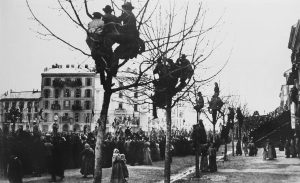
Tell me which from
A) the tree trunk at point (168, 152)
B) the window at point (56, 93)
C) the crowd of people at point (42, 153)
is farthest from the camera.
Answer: the window at point (56, 93)

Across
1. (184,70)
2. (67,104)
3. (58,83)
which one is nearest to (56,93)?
(58,83)

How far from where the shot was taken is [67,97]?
9106 centimetres

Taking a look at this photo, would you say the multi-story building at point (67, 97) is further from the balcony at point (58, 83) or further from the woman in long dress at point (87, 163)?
the woman in long dress at point (87, 163)

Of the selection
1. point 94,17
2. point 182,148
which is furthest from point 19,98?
point 94,17

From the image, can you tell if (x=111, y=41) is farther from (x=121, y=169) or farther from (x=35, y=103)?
(x=35, y=103)

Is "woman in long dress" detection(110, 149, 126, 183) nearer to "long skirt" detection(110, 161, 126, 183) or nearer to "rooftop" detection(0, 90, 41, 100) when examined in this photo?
"long skirt" detection(110, 161, 126, 183)

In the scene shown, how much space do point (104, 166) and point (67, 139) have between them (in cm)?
266

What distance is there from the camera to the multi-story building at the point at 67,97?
291ft

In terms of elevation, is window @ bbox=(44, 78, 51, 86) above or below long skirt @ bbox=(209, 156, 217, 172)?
above

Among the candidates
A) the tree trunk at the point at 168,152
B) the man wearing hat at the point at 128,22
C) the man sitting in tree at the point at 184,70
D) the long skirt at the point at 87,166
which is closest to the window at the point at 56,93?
the long skirt at the point at 87,166

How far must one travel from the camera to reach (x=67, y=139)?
20266mm

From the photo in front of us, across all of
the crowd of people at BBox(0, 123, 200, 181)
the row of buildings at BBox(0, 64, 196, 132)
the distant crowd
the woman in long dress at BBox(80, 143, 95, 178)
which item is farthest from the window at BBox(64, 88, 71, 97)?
the woman in long dress at BBox(80, 143, 95, 178)

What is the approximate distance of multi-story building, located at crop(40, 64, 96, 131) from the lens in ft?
291

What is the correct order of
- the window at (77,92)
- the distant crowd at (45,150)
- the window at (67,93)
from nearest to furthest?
the distant crowd at (45,150) < the window at (77,92) < the window at (67,93)
